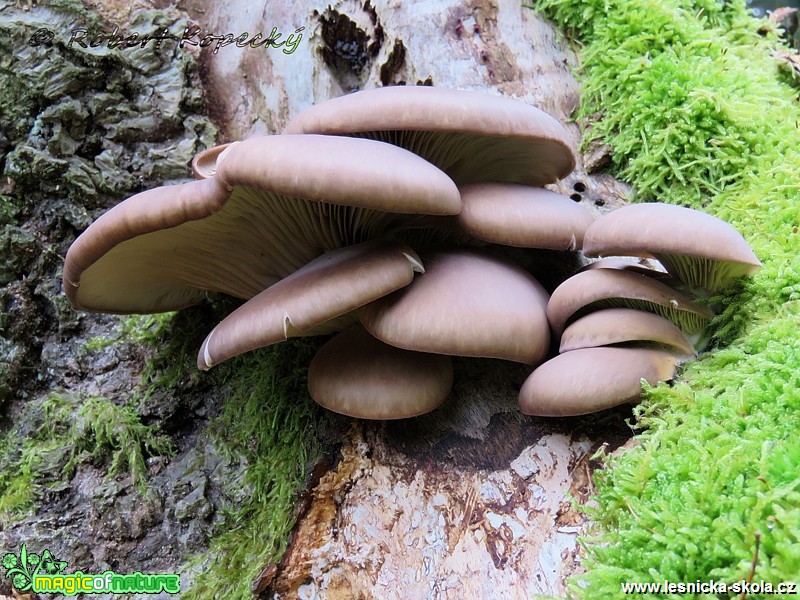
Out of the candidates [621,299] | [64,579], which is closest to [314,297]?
[621,299]

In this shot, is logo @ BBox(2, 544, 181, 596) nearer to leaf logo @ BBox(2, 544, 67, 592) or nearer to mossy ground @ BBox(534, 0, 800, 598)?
leaf logo @ BBox(2, 544, 67, 592)

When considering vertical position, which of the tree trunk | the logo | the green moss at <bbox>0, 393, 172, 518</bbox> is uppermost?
the tree trunk

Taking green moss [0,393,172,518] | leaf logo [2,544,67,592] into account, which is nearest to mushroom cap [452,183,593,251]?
green moss [0,393,172,518]

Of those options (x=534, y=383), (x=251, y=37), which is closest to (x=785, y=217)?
(x=534, y=383)

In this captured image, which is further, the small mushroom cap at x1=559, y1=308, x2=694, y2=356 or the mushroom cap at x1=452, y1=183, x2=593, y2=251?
the mushroom cap at x1=452, y1=183, x2=593, y2=251

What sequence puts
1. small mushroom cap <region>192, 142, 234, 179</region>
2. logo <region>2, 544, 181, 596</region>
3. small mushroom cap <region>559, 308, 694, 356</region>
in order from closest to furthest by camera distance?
small mushroom cap <region>559, 308, 694, 356</region>
logo <region>2, 544, 181, 596</region>
small mushroom cap <region>192, 142, 234, 179</region>

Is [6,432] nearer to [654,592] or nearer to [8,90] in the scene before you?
[8,90]
